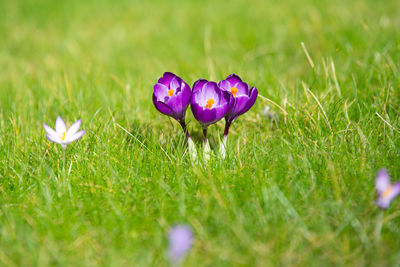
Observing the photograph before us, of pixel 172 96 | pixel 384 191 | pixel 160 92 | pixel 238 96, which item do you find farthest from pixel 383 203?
pixel 160 92

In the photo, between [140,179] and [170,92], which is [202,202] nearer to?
[140,179]

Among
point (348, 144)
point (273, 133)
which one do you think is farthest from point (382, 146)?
point (273, 133)

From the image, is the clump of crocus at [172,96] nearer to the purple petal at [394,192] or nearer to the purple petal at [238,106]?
the purple petal at [238,106]

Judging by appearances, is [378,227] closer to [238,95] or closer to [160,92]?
[238,95]

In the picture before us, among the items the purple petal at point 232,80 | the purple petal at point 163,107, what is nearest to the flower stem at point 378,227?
the purple petal at point 232,80

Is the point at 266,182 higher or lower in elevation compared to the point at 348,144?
lower

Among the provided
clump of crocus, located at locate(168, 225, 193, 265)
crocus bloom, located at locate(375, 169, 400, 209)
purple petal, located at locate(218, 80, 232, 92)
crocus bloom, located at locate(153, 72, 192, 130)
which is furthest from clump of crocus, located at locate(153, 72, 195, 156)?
crocus bloom, located at locate(375, 169, 400, 209)
